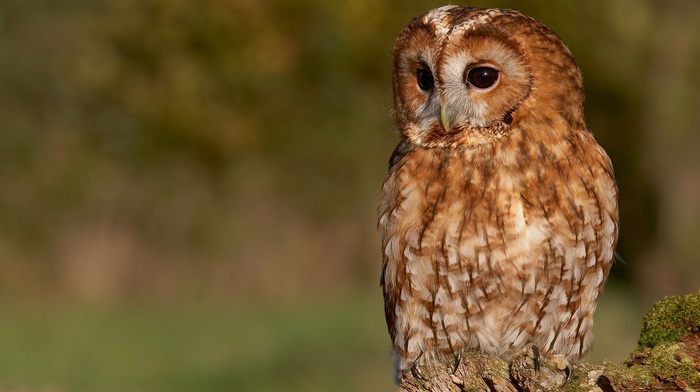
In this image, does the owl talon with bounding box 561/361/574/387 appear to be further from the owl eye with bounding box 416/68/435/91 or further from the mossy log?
the owl eye with bounding box 416/68/435/91

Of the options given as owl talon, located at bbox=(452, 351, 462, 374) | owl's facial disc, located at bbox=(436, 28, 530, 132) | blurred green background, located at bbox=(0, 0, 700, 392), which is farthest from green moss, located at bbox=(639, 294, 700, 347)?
blurred green background, located at bbox=(0, 0, 700, 392)

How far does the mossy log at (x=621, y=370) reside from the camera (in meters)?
2.28

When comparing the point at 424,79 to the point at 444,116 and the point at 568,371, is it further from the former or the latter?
the point at 568,371

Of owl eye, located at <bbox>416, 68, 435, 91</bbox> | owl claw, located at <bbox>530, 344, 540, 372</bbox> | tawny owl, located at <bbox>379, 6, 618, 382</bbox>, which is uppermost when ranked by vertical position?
owl eye, located at <bbox>416, 68, 435, 91</bbox>

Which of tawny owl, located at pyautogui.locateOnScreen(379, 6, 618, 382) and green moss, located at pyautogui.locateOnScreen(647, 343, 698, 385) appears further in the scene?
tawny owl, located at pyautogui.locateOnScreen(379, 6, 618, 382)

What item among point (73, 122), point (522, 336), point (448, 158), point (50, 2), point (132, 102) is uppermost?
point (50, 2)

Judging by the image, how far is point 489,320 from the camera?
8.95 ft

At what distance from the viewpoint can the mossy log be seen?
2.28 meters

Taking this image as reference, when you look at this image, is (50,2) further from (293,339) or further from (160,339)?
(293,339)

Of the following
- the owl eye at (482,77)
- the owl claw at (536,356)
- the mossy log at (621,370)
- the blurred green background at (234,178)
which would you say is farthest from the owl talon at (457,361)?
the blurred green background at (234,178)

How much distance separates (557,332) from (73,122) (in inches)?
284

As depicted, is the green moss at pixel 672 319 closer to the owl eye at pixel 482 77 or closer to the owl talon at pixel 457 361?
the owl talon at pixel 457 361

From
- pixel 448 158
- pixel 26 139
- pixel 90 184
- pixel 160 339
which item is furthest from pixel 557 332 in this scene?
pixel 26 139

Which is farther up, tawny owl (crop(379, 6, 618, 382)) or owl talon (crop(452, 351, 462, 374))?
tawny owl (crop(379, 6, 618, 382))
